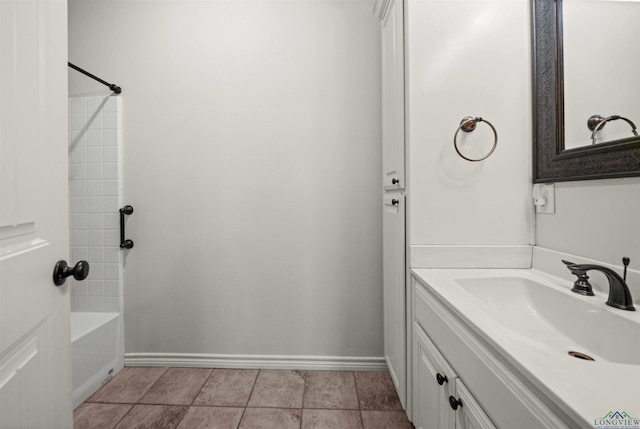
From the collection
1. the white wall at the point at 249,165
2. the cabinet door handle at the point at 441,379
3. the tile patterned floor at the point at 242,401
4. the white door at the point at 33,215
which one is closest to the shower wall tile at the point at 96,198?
the white wall at the point at 249,165

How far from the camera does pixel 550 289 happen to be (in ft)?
3.25

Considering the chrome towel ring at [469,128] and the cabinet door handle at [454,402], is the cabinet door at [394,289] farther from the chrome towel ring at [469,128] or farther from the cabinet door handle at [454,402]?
the cabinet door handle at [454,402]

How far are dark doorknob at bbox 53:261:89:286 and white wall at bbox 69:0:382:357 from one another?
1.17m

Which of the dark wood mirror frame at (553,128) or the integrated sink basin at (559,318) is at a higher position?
the dark wood mirror frame at (553,128)

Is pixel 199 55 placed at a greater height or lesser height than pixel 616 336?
greater

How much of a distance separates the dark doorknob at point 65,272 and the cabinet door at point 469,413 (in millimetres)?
990

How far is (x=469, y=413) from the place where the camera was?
2.54 ft

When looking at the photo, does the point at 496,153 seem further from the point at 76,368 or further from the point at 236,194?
the point at 76,368

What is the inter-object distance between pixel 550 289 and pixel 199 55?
214cm

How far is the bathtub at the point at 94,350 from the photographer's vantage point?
1.58m

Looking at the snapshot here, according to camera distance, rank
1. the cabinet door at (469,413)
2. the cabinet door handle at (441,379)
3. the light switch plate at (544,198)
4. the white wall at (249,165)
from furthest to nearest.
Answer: the white wall at (249,165) → the light switch plate at (544,198) → the cabinet door handle at (441,379) → the cabinet door at (469,413)

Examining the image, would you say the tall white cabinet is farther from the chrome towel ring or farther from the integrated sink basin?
the integrated sink basin

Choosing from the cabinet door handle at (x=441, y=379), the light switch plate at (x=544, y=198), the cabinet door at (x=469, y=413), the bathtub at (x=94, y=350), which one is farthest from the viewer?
the bathtub at (x=94, y=350)

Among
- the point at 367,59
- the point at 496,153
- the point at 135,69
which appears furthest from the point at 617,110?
the point at 135,69
